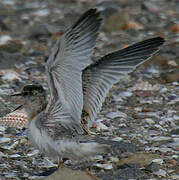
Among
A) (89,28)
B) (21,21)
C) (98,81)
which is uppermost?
(21,21)

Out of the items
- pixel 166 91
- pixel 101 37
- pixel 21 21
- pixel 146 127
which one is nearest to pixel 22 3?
pixel 21 21

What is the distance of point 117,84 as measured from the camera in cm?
573

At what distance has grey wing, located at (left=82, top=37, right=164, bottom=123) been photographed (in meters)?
3.86

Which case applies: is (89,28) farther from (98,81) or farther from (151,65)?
(151,65)

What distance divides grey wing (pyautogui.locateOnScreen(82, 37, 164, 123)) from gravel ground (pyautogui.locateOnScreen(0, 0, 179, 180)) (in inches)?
19.0

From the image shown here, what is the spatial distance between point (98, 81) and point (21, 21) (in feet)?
15.5

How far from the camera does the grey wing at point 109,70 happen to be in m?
3.86

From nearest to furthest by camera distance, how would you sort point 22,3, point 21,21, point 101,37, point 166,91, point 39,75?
point 166,91, point 39,75, point 101,37, point 21,21, point 22,3

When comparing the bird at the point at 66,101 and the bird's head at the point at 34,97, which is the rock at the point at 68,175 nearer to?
the bird at the point at 66,101

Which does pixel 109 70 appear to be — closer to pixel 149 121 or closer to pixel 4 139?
pixel 149 121

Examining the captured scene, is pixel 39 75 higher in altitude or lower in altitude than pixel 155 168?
higher

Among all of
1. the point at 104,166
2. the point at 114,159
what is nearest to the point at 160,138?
the point at 114,159

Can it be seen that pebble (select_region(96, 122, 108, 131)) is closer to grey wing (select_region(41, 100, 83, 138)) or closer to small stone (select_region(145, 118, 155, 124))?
small stone (select_region(145, 118, 155, 124))

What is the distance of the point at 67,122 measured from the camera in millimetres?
3457
